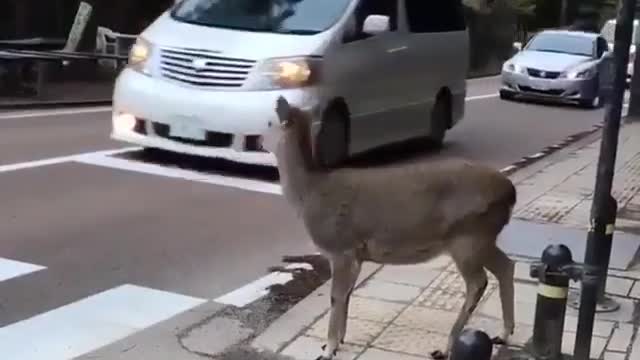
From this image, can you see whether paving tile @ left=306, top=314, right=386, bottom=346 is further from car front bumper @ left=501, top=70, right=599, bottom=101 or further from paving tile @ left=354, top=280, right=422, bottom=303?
car front bumper @ left=501, top=70, right=599, bottom=101

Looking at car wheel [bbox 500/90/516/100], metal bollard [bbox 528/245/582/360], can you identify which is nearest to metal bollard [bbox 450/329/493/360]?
metal bollard [bbox 528/245/582/360]

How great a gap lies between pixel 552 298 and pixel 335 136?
5.86 m

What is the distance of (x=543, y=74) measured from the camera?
76.7 ft

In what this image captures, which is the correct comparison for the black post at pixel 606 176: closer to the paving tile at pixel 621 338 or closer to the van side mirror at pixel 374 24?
the paving tile at pixel 621 338

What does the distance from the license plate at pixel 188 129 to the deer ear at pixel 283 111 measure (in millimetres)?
5089

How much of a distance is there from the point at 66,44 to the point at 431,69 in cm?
1039

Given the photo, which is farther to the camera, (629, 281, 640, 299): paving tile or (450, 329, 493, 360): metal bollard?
(629, 281, 640, 299): paving tile

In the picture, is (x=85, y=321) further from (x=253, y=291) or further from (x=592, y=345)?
(x=592, y=345)

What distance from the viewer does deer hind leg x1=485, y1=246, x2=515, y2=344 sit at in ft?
19.2

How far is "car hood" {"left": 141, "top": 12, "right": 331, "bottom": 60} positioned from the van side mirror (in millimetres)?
735

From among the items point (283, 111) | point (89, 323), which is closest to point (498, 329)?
point (283, 111)

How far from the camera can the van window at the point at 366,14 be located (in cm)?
1141

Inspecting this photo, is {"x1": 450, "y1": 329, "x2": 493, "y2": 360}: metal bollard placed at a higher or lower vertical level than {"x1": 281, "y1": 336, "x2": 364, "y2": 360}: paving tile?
higher

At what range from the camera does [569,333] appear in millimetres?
6195
